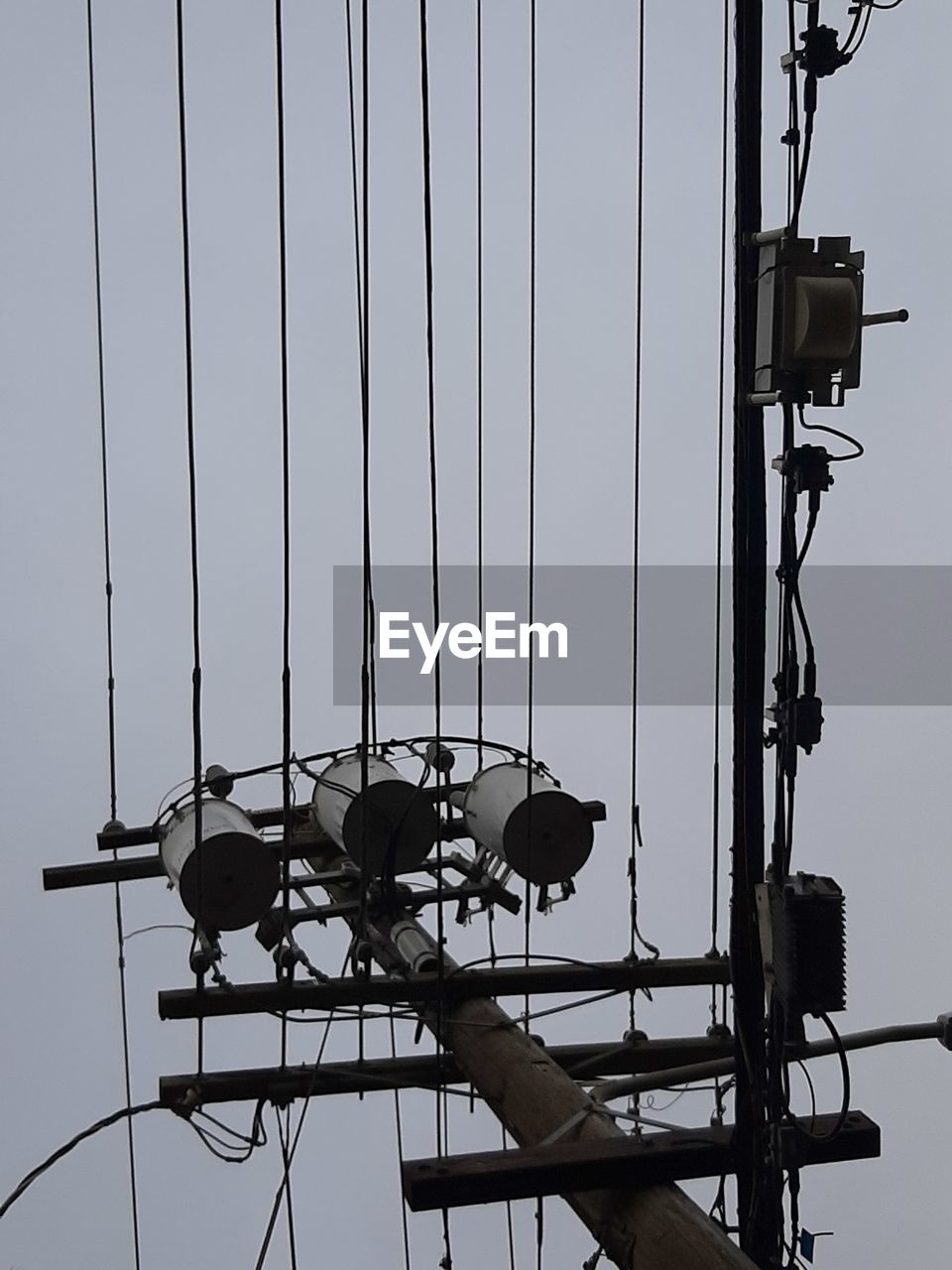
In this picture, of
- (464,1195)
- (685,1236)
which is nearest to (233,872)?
(464,1195)

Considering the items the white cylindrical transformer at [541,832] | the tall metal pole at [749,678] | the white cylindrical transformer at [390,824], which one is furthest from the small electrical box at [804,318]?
the white cylindrical transformer at [390,824]

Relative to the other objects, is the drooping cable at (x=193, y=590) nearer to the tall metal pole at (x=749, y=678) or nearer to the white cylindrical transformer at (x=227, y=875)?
the white cylindrical transformer at (x=227, y=875)

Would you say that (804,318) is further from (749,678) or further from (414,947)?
(414,947)

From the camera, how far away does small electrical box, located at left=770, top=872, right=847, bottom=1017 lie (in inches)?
109

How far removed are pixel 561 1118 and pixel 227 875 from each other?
1.90 meters

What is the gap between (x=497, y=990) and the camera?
4.51 meters

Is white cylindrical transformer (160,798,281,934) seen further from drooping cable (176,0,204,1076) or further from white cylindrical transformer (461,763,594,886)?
white cylindrical transformer (461,763,594,886)

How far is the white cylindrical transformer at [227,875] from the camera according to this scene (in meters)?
4.98

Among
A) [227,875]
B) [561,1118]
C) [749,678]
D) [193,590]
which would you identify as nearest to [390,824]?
[227,875]

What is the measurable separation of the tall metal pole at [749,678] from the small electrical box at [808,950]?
0.13 m

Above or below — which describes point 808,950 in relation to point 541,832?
above

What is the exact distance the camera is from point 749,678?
2885 mm

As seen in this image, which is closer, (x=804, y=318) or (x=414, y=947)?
(x=804, y=318)

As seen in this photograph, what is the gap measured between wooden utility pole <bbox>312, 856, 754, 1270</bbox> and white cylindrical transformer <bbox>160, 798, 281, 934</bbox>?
0.37 metres
